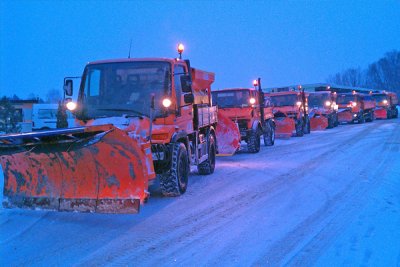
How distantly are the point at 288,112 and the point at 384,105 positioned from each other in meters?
21.0

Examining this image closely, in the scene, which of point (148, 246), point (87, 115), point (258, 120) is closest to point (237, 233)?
point (148, 246)

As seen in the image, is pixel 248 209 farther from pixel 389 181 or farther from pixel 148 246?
pixel 389 181

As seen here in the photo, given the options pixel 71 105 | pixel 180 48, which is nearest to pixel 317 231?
pixel 71 105

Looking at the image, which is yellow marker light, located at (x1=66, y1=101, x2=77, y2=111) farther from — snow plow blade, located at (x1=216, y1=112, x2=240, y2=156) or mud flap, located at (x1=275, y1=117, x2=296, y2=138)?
mud flap, located at (x1=275, y1=117, x2=296, y2=138)

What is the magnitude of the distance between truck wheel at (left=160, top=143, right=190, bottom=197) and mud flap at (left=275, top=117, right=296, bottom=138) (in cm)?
1383

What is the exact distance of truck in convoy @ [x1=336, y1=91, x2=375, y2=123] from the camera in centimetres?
3403

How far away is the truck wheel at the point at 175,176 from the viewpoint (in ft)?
25.1

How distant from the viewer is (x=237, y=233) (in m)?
5.70

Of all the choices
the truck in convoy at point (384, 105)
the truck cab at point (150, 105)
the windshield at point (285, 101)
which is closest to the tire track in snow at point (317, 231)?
the truck cab at point (150, 105)

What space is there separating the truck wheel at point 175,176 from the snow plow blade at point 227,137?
19.1 feet

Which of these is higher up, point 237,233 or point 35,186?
point 35,186

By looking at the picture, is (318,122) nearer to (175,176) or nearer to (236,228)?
(175,176)

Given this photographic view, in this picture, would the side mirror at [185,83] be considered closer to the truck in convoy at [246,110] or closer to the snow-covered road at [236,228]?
the snow-covered road at [236,228]

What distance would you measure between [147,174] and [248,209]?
1783 mm
